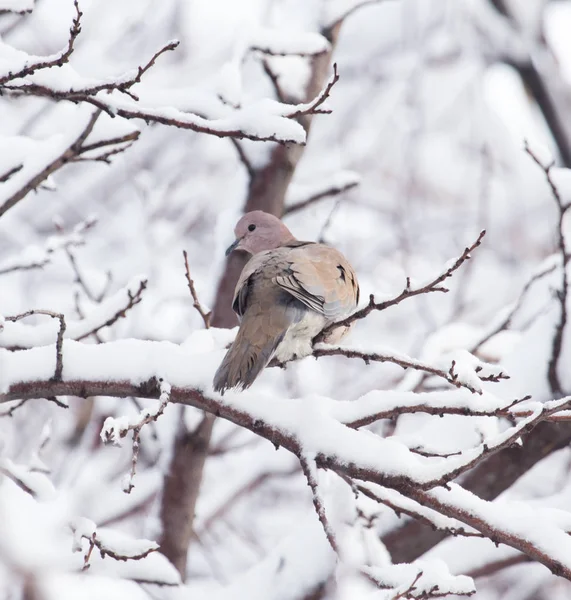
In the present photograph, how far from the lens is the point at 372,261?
801cm

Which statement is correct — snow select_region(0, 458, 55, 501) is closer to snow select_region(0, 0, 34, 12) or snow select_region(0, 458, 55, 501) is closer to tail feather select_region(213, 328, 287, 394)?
tail feather select_region(213, 328, 287, 394)

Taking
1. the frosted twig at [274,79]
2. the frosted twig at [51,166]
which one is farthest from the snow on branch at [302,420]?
the frosted twig at [274,79]

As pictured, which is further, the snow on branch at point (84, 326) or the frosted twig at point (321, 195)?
the frosted twig at point (321, 195)

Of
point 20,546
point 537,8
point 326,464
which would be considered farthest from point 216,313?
point 537,8

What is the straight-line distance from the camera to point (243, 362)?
2416 millimetres

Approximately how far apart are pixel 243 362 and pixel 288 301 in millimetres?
558

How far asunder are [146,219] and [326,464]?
3.88m

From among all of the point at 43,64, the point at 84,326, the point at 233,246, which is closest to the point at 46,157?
the point at 84,326

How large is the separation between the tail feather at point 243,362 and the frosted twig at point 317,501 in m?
0.32

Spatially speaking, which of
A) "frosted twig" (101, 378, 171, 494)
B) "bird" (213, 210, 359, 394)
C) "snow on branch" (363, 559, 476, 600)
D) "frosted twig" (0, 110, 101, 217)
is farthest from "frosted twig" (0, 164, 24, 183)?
"snow on branch" (363, 559, 476, 600)

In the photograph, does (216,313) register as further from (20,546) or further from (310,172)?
(310,172)

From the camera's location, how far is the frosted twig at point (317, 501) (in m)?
1.93

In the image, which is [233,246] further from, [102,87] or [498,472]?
[102,87]

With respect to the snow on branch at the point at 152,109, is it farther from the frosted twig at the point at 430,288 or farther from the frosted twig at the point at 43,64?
the frosted twig at the point at 430,288
